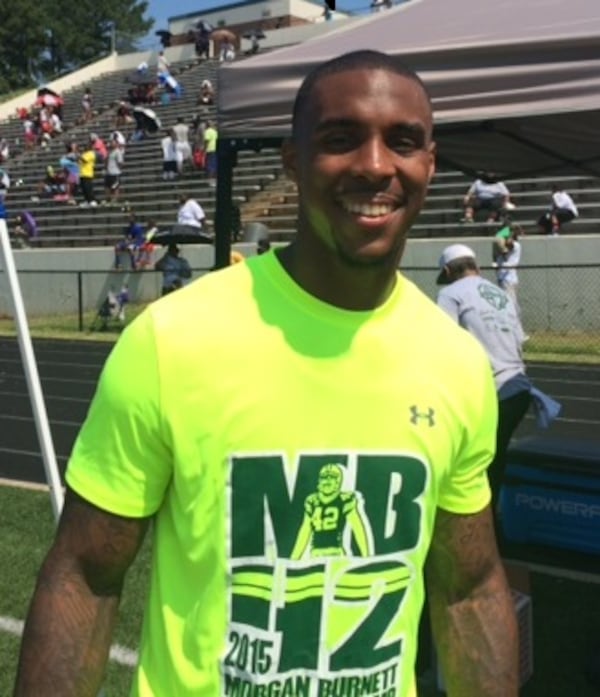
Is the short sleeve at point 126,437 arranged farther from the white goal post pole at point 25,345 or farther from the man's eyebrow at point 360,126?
the white goal post pole at point 25,345

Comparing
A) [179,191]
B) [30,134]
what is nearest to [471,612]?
[179,191]

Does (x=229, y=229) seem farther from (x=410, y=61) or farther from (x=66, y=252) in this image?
(x=66, y=252)

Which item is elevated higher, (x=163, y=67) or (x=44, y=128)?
(x=163, y=67)

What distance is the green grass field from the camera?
4.09 meters

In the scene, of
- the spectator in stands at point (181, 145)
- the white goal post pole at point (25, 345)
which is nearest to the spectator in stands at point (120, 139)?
the spectator in stands at point (181, 145)

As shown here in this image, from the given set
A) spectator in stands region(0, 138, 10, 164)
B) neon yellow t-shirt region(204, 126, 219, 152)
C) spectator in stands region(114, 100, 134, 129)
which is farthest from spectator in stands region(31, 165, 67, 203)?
spectator in stands region(0, 138, 10, 164)

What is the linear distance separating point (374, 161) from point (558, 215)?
17774 mm

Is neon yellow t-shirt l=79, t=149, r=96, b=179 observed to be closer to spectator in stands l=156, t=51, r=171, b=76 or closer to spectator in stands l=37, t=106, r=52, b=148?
spectator in stands l=37, t=106, r=52, b=148

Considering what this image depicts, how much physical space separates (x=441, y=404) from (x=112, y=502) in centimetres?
51

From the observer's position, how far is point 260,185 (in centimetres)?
2567

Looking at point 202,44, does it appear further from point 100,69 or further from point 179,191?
point 179,191

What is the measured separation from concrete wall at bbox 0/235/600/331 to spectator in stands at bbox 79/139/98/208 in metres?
3.16

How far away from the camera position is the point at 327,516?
4.71ft

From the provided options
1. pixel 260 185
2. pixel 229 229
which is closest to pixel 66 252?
pixel 260 185
